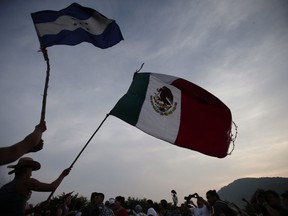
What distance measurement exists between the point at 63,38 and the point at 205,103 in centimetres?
397

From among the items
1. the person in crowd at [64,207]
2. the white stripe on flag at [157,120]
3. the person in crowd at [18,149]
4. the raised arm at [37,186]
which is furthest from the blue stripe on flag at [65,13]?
the person in crowd at [64,207]

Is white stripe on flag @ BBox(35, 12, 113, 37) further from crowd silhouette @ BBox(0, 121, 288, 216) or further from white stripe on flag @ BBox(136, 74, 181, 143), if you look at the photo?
crowd silhouette @ BBox(0, 121, 288, 216)

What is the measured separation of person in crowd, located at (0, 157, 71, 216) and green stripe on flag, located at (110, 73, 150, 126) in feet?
7.48

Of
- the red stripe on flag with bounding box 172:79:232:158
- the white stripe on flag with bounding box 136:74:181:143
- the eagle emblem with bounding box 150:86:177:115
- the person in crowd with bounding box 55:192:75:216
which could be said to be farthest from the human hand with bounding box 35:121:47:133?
the person in crowd with bounding box 55:192:75:216

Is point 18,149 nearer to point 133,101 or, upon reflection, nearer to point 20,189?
point 20,189

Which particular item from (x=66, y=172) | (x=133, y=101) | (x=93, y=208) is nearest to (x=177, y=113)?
(x=133, y=101)

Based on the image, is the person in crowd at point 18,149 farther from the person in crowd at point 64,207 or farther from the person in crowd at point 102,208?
the person in crowd at point 64,207

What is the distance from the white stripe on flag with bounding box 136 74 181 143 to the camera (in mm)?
5828

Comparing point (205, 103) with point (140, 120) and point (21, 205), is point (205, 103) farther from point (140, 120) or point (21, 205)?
point (21, 205)

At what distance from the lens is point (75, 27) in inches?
220

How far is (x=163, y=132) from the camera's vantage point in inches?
237

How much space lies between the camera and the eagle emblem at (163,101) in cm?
623

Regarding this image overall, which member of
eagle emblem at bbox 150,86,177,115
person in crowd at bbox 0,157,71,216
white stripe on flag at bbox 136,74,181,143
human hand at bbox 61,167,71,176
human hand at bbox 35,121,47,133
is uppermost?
eagle emblem at bbox 150,86,177,115

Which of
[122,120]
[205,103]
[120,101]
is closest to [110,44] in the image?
[120,101]
